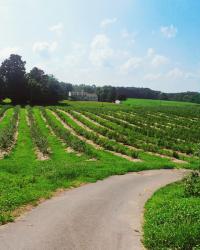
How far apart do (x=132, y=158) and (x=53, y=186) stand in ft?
47.6

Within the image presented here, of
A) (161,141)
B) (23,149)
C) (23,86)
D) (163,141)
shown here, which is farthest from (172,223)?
(23,86)

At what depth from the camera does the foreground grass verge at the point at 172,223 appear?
11290mm

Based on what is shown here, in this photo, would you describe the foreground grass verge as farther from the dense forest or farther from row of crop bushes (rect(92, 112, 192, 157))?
the dense forest

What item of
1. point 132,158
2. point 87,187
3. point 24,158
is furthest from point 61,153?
point 87,187

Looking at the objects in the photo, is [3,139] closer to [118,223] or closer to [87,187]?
[87,187]

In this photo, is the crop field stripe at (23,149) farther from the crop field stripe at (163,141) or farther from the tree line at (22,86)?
the tree line at (22,86)

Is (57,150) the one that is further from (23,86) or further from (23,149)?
(23,86)

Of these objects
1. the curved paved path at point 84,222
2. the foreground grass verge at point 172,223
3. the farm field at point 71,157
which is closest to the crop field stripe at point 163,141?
the farm field at point 71,157

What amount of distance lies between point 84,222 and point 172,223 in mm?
2838

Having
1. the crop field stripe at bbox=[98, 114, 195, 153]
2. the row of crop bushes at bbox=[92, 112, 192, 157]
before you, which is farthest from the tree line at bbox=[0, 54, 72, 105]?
the row of crop bushes at bbox=[92, 112, 192, 157]

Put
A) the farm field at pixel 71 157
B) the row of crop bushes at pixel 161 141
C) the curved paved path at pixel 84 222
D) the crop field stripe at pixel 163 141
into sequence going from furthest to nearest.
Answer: the crop field stripe at pixel 163 141 < the row of crop bushes at pixel 161 141 < the farm field at pixel 71 157 < the curved paved path at pixel 84 222

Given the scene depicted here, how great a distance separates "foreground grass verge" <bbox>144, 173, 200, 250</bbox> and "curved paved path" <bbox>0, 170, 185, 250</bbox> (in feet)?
1.34

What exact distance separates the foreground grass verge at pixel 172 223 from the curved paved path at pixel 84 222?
1.34 feet

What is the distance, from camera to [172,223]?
12.6 metres
